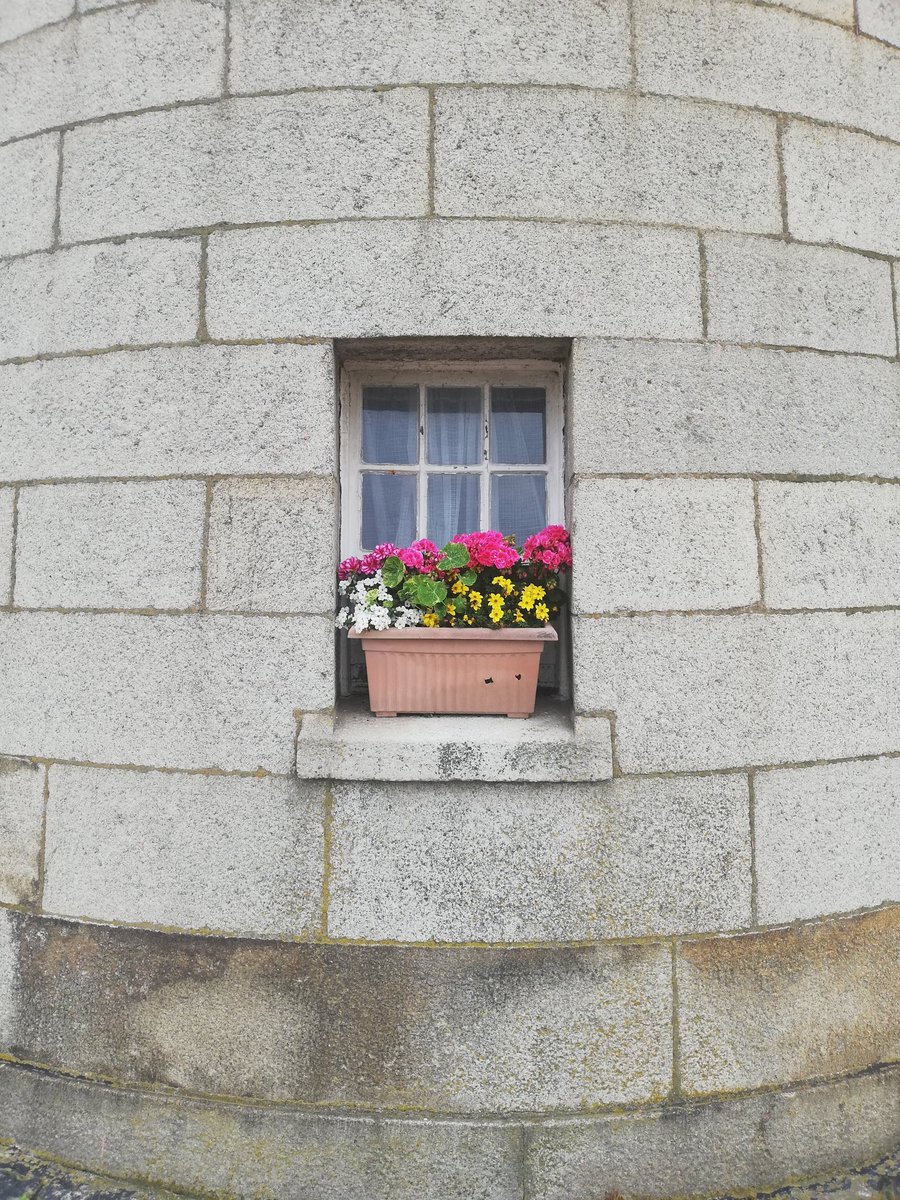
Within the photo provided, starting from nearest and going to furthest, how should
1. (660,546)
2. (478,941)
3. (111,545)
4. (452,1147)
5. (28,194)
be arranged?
(452,1147)
(478,941)
(660,546)
(111,545)
(28,194)

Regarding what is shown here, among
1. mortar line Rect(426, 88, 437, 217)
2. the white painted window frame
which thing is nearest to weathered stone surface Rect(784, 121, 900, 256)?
the white painted window frame

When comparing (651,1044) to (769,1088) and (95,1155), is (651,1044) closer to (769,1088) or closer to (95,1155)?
(769,1088)

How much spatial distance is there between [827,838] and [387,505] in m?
2.03

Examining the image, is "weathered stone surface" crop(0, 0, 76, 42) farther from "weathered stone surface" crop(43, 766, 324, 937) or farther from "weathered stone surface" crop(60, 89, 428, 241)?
"weathered stone surface" crop(43, 766, 324, 937)

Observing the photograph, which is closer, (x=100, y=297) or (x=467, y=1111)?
(x=467, y=1111)

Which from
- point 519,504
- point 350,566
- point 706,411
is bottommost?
point 350,566

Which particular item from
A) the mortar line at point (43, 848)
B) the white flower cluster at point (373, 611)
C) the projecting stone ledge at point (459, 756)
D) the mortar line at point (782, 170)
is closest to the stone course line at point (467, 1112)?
the mortar line at point (43, 848)

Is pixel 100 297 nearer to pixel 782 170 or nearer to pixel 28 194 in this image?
pixel 28 194

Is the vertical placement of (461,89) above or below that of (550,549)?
above

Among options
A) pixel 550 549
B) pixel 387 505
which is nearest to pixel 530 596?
pixel 550 549

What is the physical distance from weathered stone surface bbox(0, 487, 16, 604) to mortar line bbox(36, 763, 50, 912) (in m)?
0.67

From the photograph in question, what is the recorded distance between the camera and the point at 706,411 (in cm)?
266

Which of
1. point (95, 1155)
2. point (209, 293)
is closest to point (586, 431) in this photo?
point (209, 293)

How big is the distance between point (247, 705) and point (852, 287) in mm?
2703
